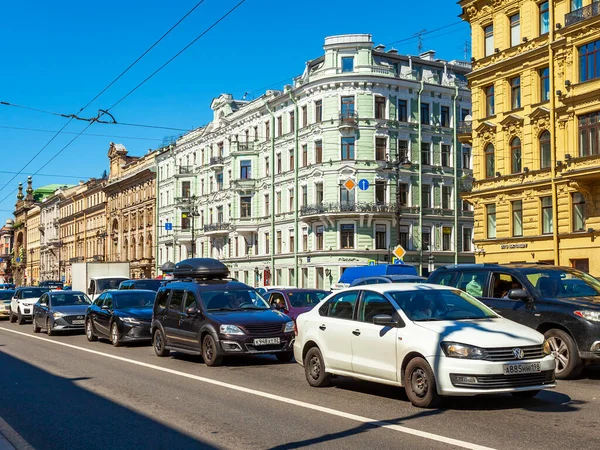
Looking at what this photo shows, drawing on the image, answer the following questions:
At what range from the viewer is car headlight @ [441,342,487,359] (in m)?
9.48

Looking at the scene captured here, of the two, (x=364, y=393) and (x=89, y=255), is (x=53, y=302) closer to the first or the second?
(x=364, y=393)

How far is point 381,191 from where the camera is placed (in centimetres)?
5794

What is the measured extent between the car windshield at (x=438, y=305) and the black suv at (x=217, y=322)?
5280mm

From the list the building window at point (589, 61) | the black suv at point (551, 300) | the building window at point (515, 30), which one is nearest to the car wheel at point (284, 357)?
the black suv at point (551, 300)

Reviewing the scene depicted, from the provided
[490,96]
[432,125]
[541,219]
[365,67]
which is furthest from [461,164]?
[541,219]

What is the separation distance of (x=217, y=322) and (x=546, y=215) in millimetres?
26852

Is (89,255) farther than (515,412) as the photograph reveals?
Yes

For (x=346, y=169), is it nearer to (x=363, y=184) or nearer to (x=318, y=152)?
(x=363, y=184)

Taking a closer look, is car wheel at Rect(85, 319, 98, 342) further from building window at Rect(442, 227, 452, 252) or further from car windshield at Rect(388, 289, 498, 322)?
building window at Rect(442, 227, 452, 252)

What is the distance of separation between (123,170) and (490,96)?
65.8 metres

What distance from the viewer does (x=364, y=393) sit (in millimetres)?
11539

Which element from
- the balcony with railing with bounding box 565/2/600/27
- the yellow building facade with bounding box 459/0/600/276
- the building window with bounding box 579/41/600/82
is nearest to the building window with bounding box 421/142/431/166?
the yellow building facade with bounding box 459/0/600/276

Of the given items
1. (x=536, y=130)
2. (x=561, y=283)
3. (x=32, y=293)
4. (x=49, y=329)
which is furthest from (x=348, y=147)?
(x=561, y=283)

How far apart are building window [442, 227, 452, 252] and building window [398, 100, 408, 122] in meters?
8.82
